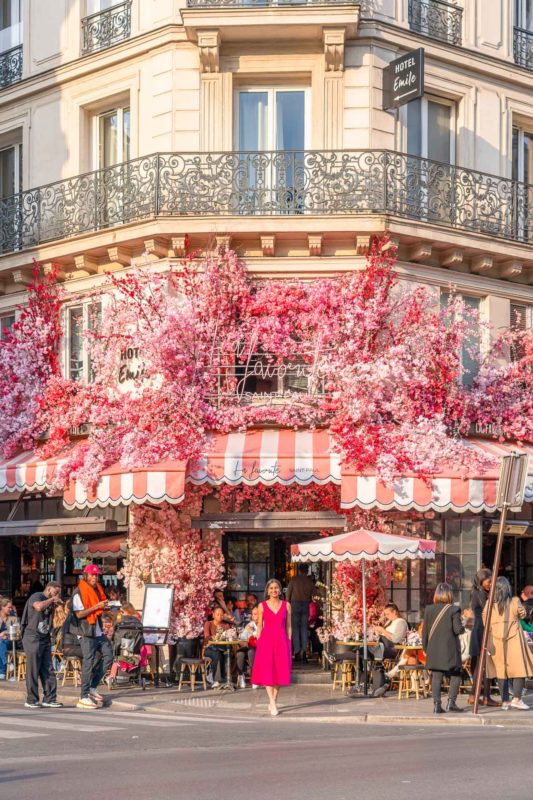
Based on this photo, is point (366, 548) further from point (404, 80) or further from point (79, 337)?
point (404, 80)

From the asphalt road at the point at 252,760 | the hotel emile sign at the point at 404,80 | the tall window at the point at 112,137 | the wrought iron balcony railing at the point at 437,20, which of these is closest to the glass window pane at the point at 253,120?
the hotel emile sign at the point at 404,80

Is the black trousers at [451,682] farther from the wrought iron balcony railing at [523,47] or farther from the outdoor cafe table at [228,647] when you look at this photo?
the wrought iron balcony railing at [523,47]

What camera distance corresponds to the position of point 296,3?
886 inches

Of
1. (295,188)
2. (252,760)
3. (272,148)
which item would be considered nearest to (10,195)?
(272,148)

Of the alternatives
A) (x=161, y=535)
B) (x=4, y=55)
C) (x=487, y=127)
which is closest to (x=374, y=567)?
(x=161, y=535)

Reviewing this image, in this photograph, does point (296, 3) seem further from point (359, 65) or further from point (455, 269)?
point (455, 269)

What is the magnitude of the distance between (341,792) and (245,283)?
12.8m

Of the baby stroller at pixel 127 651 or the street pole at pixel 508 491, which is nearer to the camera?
the street pole at pixel 508 491

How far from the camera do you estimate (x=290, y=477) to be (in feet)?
70.1

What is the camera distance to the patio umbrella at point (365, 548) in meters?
19.9

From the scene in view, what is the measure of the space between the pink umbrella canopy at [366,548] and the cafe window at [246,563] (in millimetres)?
3807

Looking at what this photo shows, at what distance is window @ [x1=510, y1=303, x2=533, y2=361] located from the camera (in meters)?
24.1

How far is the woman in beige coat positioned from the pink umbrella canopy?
6.00ft

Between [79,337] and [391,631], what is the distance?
24.3ft
